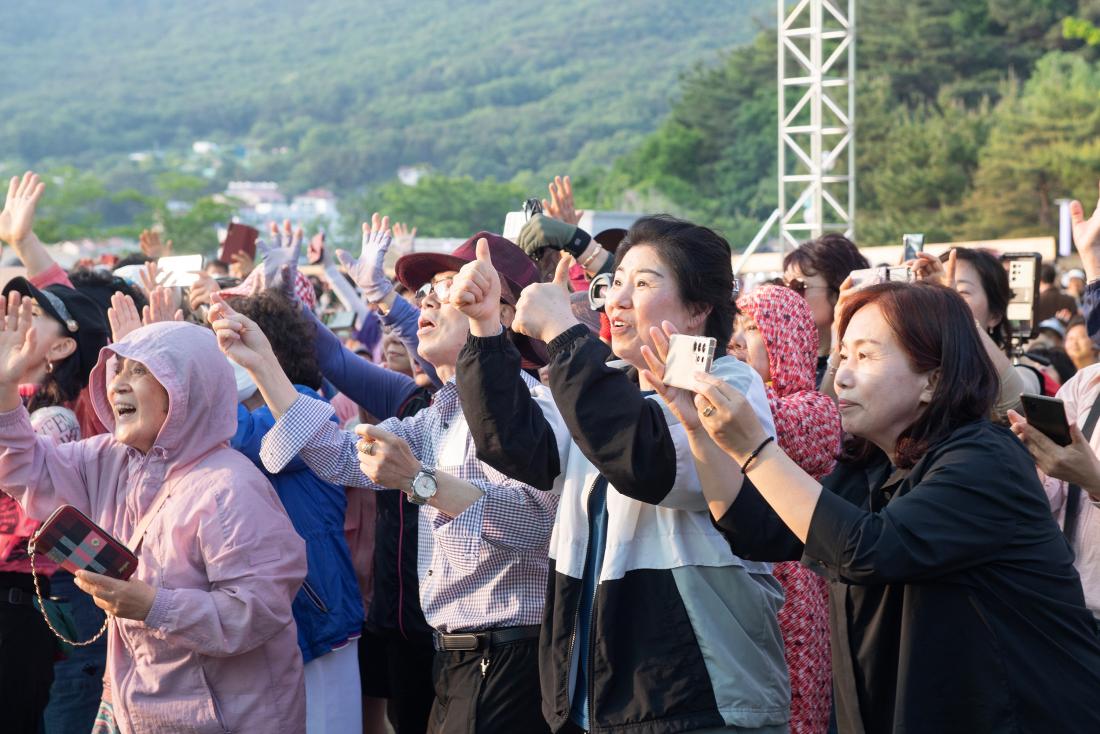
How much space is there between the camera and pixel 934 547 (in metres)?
2.24

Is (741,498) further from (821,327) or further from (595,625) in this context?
(821,327)

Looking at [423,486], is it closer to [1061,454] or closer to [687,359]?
[687,359]

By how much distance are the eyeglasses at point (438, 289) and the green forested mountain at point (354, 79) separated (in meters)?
108

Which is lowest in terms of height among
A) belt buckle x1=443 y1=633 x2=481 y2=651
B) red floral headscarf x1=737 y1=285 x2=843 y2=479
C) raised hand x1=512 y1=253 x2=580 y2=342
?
belt buckle x1=443 y1=633 x2=481 y2=651

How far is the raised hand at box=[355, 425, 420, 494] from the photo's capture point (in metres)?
3.02

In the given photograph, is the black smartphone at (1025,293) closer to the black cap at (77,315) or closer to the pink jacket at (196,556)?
the pink jacket at (196,556)

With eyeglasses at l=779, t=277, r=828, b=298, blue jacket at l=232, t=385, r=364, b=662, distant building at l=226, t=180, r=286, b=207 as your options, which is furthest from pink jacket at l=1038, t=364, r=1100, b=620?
distant building at l=226, t=180, r=286, b=207

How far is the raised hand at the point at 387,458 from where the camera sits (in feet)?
9.92

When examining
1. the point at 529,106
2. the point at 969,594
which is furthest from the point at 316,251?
the point at 529,106

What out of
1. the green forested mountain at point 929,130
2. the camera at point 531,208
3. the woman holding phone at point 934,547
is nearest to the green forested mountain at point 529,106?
the green forested mountain at point 929,130

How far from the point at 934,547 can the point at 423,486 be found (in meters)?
1.25

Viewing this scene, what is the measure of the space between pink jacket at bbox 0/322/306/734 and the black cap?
28.9 inches

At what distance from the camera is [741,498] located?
8.02 feet

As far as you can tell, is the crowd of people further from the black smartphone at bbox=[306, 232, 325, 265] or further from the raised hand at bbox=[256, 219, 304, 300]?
the black smartphone at bbox=[306, 232, 325, 265]
